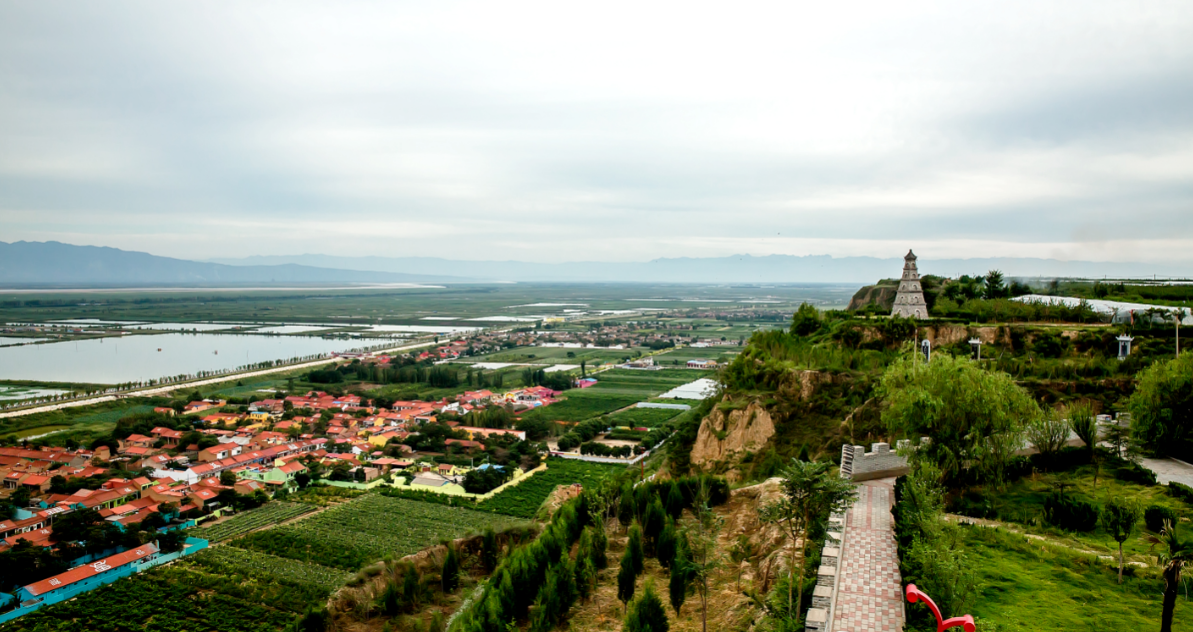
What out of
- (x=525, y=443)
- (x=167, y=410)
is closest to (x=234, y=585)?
(x=525, y=443)

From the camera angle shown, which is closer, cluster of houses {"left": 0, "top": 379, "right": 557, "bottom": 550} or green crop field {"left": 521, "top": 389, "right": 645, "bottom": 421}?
cluster of houses {"left": 0, "top": 379, "right": 557, "bottom": 550}

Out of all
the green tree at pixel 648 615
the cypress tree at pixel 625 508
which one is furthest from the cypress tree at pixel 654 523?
the green tree at pixel 648 615

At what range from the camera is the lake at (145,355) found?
66562 mm

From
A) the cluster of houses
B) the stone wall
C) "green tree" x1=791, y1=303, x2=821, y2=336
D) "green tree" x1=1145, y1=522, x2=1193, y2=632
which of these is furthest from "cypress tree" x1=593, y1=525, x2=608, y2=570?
the cluster of houses

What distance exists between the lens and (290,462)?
35.8 m

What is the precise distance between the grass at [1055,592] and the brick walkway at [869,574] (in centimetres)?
106

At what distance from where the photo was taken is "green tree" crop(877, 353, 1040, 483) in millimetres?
12422

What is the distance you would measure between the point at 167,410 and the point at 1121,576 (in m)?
53.7

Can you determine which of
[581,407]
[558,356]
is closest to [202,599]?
[581,407]

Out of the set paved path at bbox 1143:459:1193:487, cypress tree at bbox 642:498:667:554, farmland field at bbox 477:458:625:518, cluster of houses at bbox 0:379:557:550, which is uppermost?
paved path at bbox 1143:459:1193:487

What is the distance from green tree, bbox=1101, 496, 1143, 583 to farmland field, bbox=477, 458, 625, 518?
2058cm

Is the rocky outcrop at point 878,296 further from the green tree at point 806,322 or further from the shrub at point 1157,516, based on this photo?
the shrub at point 1157,516

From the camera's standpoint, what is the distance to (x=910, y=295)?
26.2 metres

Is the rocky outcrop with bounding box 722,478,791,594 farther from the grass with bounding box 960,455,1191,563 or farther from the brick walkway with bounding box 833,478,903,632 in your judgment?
the grass with bounding box 960,455,1191,563
